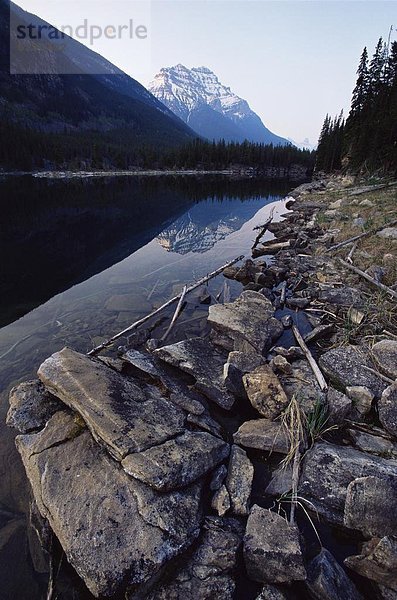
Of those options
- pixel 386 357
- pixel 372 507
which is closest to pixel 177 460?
pixel 372 507

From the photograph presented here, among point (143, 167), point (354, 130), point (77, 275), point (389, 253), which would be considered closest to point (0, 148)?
point (143, 167)

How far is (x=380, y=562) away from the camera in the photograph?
12.8ft

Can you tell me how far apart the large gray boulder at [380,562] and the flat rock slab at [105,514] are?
7.36 feet

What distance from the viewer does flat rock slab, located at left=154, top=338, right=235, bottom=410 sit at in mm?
7692

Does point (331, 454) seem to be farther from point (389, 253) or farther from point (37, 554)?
point (389, 253)

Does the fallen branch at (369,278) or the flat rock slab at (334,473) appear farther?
the fallen branch at (369,278)

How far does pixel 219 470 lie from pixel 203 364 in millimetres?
3304

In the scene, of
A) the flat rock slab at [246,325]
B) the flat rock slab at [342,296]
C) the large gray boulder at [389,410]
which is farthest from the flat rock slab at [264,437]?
the flat rock slab at [342,296]

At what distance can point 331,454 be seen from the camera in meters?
5.65

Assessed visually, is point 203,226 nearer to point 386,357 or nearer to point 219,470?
point 386,357

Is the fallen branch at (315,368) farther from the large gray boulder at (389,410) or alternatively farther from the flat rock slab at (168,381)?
the flat rock slab at (168,381)

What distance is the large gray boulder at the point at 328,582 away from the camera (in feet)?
12.6

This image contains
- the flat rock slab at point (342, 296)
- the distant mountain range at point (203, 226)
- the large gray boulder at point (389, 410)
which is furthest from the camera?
the distant mountain range at point (203, 226)

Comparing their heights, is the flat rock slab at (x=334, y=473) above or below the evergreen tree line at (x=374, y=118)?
below
